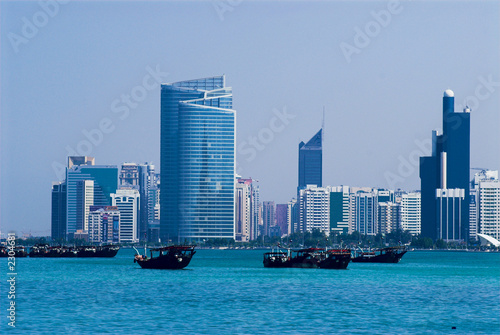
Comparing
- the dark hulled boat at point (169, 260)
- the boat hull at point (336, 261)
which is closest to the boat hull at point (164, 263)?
the dark hulled boat at point (169, 260)

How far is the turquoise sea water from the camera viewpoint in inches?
2532

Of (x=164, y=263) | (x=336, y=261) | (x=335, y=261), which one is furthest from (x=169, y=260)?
(x=336, y=261)

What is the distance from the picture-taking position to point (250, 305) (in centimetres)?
7862

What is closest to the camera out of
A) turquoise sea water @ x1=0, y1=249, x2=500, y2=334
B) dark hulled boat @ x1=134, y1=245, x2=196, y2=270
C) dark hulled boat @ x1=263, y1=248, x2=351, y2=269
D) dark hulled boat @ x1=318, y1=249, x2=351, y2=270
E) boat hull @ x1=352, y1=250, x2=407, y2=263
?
turquoise sea water @ x1=0, y1=249, x2=500, y2=334

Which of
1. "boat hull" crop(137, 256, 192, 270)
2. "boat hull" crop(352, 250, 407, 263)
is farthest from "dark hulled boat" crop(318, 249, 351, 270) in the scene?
"boat hull" crop(352, 250, 407, 263)

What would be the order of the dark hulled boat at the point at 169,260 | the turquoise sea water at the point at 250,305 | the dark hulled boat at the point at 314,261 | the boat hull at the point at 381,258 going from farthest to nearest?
the boat hull at the point at 381,258 → the dark hulled boat at the point at 314,261 → the dark hulled boat at the point at 169,260 → the turquoise sea water at the point at 250,305

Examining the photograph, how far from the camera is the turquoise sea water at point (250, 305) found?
64312 mm

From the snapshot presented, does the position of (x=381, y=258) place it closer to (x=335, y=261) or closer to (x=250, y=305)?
(x=335, y=261)

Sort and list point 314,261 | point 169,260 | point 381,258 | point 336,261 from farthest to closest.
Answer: point 381,258
point 314,261
point 336,261
point 169,260

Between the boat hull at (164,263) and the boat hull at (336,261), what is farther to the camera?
the boat hull at (336,261)

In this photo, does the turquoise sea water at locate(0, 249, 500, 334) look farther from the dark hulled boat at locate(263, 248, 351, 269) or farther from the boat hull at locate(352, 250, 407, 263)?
the boat hull at locate(352, 250, 407, 263)

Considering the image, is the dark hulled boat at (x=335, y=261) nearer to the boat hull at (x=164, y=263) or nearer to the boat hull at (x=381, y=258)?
the boat hull at (x=164, y=263)

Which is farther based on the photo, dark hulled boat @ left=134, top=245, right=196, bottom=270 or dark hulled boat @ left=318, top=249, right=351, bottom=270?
dark hulled boat @ left=318, top=249, right=351, bottom=270

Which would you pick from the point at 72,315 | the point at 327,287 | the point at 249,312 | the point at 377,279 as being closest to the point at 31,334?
the point at 72,315
